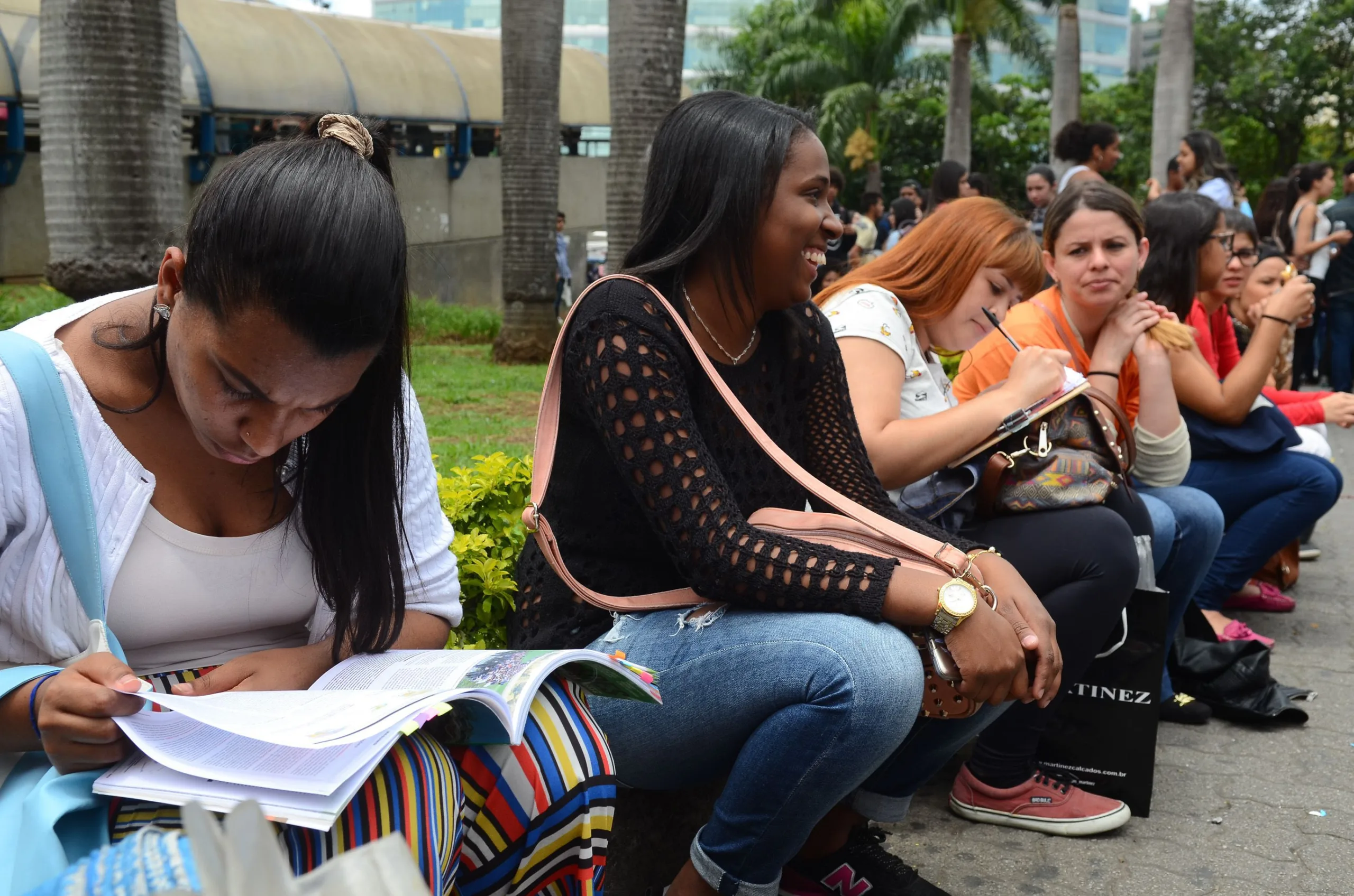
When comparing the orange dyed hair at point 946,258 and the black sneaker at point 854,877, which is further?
the orange dyed hair at point 946,258

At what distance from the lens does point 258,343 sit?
184 centimetres

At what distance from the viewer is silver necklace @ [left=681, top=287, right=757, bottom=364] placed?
8.87ft

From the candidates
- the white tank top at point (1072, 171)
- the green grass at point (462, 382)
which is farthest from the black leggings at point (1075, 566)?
the white tank top at point (1072, 171)

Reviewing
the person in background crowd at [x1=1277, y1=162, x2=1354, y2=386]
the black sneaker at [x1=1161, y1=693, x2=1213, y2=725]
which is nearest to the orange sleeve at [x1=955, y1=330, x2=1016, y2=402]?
the black sneaker at [x1=1161, y1=693, x2=1213, y2=725]

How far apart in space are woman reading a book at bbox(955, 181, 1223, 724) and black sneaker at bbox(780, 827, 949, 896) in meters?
1.48

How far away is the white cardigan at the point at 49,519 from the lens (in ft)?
6.08

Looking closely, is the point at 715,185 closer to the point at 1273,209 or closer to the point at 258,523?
the point at 258,523

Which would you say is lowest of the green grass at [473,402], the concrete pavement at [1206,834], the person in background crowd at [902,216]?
the concrete pavement at [1206,834]

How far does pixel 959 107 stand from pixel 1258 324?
23194 mm

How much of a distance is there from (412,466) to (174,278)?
0.56 m

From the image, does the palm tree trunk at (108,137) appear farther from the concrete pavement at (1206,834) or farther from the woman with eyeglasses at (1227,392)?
the woman with eyeglasses at (1227,392)

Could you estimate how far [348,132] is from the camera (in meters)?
2.04

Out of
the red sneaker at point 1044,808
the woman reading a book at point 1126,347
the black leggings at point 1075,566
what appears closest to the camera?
the black leggings at point 1075,566

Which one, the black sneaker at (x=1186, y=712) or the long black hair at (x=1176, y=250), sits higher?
the long black hair at (x=1176, y=250)
